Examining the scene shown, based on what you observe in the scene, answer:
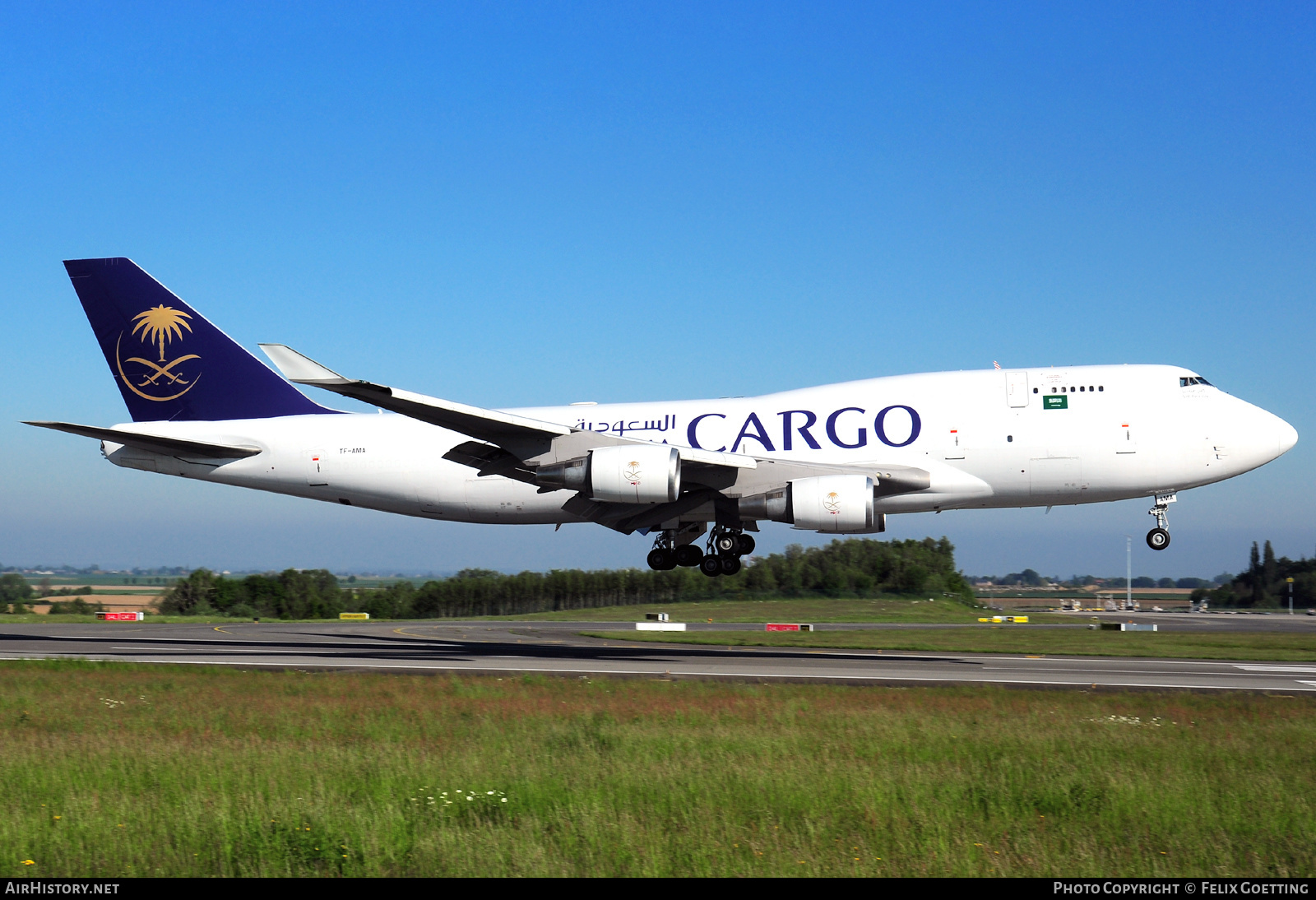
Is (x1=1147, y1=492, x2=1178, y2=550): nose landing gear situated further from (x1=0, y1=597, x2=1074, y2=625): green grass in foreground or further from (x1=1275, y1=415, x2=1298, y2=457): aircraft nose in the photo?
(x1=0, y1=597, x2=1074, y2=625): green grass in foreground

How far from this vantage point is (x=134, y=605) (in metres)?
76.8

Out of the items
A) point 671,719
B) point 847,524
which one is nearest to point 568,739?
point 671,719

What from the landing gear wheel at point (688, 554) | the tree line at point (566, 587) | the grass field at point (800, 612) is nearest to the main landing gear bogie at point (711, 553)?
the landing gear wheel at point (688, 554)

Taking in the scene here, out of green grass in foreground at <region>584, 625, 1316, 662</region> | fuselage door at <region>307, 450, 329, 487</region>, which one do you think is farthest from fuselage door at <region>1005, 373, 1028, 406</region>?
fuselage door at <region>307, 450, 329, 487</region>

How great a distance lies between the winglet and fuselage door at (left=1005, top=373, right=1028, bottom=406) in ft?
56.2

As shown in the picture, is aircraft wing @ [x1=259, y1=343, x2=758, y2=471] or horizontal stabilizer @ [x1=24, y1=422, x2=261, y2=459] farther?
horizontal stabilizer @ [x1=24, y1=422, x2=261, y2=459]

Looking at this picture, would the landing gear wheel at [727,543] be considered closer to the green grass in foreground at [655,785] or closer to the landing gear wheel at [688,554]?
the landing gear wheel at [688,554]

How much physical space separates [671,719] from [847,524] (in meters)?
10.7

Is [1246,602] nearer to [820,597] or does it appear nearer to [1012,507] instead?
[820,597]

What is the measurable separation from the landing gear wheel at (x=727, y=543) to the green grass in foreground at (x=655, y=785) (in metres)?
9.73

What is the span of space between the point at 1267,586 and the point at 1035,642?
12658 centimetres

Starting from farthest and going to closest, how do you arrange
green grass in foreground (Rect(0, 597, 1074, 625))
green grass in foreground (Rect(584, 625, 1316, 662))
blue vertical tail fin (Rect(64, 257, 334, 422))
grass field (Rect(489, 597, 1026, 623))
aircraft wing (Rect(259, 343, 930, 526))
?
grass field (Rect(489, 597, 1026, 623))
green grass in foreground (Rect(0, 597, 1074, 625))
green grass in foreground (Rect(584, 625, 1316, 662))
blue vertical tail fin (Rect(64, 257, 334, 422))
aircraft wing (Rect(259, 343, 930, 526))

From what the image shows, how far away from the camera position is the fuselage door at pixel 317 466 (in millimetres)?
30453

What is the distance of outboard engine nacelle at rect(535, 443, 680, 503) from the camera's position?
25.5m
